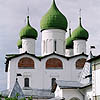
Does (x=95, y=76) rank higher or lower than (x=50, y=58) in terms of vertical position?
lower

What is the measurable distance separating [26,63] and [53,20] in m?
4.15

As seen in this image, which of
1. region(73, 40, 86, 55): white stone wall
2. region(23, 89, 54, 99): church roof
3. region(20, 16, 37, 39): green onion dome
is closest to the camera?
region(23, 89, 54, 99): church roof

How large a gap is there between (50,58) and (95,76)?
38.8 ft

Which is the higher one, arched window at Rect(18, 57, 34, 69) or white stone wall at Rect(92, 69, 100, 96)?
arched window at Rect(18, 57, 34, 69)

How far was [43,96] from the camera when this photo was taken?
30.1 m

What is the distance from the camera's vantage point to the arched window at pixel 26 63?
103ft

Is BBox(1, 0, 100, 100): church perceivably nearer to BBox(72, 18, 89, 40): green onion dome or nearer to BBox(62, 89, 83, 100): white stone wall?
BBox(72, 18, 89, 40): green onion dome

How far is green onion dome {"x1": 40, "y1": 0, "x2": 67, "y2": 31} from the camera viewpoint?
3247 cm

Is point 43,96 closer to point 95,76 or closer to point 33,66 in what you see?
point 33,66

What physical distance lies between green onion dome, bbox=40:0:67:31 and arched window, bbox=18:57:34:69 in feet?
9.66

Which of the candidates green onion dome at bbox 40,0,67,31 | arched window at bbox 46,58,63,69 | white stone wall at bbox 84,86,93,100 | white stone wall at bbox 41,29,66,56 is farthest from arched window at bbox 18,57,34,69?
white stone wall at bbox 84,86,93,100

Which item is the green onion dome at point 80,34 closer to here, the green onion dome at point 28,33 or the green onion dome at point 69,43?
the green onion dome at point 69,43

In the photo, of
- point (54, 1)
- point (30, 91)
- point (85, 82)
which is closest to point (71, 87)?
point (85, 82)

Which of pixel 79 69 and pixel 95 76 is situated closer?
pixel 95 76
